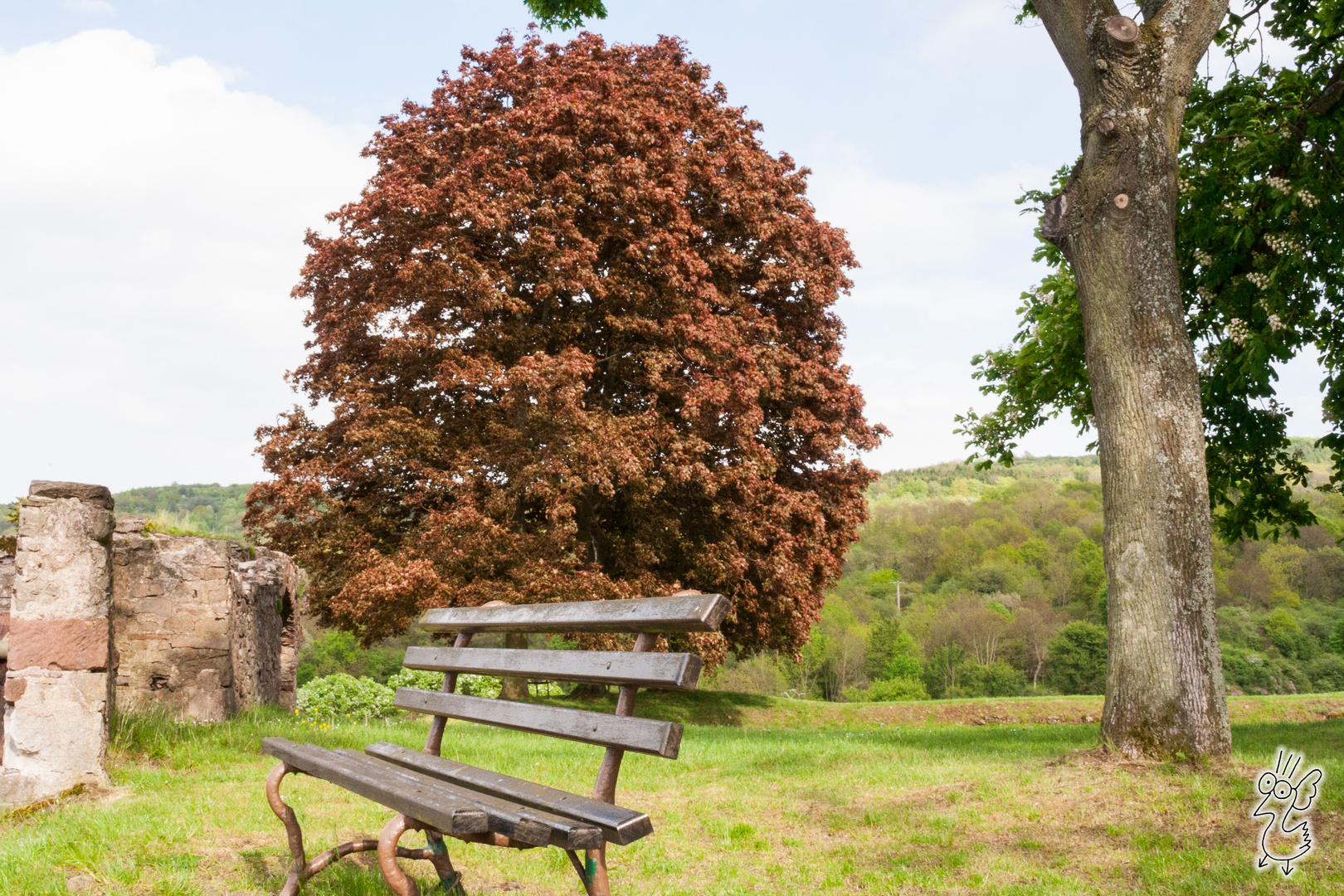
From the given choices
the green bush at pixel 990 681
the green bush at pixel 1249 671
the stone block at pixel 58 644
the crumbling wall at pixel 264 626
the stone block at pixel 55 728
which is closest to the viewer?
the stone block at pixel 55 728

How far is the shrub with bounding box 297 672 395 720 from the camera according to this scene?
15156 millimetres

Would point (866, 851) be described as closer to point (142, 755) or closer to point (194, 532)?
point (142, 755)

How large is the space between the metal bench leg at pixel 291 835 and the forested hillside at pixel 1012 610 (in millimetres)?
35347

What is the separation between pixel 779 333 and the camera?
15.3 metres

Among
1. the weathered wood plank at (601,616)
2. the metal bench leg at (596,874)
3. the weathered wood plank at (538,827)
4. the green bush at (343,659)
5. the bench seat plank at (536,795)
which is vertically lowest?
the green bush at (343,659)

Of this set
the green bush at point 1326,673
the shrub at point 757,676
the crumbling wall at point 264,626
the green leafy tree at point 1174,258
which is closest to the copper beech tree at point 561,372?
the crumbling wall at point 264,626

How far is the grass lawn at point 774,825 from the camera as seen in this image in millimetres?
3773

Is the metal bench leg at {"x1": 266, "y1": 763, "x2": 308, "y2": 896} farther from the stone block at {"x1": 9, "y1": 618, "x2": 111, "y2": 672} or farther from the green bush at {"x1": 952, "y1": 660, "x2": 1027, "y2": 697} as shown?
the green bush at {"x1": 952, "y1": 660, "x2": 1027, "y2": 697}

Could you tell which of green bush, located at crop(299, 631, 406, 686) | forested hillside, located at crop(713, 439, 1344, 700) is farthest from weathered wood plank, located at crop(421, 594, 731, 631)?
forested hillside, located at crop(713, 439, 1344, 700)

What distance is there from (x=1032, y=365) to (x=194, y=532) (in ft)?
33.5

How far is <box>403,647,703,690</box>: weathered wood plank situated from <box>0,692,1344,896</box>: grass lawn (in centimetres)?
89

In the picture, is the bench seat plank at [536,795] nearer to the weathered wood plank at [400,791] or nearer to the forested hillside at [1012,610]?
the weathered wood plank at [400,791]

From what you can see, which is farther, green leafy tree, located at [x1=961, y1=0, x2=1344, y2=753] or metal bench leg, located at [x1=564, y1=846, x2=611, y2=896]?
green leafy tree, located at [x1=961, y1=0, x2=1344, y2=753]

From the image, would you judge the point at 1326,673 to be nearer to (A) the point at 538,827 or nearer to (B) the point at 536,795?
(B) the point at 536,795
